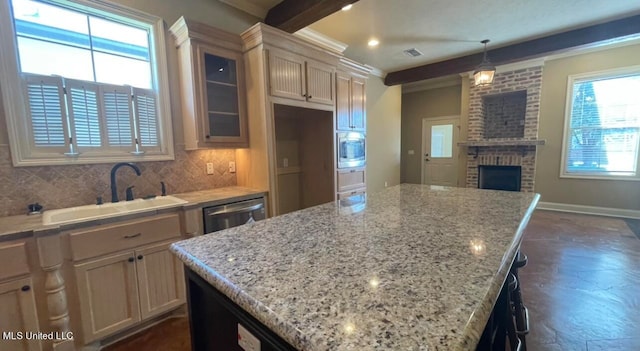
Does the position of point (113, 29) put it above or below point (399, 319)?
above

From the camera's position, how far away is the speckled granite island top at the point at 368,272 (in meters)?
0.51

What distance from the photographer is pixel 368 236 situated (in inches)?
42.7

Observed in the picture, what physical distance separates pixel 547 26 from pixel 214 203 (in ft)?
15.5

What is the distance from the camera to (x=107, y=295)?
1.73 m

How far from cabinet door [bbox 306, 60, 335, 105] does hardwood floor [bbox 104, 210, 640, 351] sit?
8.09 feet

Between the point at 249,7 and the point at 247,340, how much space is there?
315cm

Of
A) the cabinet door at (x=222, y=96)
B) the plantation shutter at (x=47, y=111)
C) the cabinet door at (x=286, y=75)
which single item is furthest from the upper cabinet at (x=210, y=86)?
the plantation shutter at (x=47, y=111)

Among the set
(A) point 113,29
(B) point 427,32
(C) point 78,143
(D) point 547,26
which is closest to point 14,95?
(C) point 78,143

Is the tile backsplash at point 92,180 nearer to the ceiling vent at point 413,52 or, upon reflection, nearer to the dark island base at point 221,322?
the dark island base at point 221,322

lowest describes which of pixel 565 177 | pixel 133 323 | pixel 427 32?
pixel 133 323

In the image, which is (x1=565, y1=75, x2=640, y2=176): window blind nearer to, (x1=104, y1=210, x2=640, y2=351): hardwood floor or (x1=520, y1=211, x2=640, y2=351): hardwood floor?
(x1=520, y1=211, x2=640, y2=351): hardwood floor

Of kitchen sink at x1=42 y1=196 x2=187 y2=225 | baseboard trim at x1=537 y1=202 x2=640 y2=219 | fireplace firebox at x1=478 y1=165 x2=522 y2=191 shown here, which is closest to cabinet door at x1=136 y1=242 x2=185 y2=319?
kitchen sink at x1=42 y1=196 x2=187 y2=225

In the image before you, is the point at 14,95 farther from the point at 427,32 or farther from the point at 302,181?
the point at 427,32

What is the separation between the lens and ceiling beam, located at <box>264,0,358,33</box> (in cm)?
245
